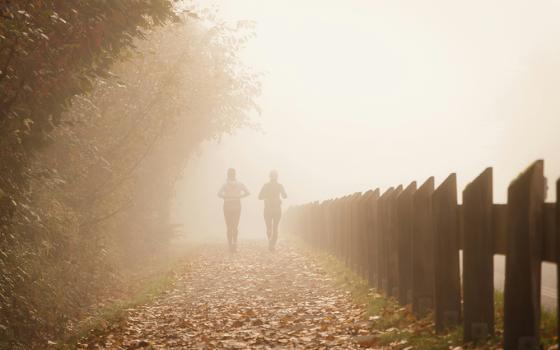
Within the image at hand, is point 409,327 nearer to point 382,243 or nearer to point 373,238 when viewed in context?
point 382,243

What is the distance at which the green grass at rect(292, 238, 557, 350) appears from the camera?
520 centimetres

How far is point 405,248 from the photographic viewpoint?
763cm

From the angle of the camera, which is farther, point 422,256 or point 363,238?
point 363,238

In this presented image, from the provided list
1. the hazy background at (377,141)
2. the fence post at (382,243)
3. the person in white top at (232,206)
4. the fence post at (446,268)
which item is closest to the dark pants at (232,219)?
the person in white top at (232,206)

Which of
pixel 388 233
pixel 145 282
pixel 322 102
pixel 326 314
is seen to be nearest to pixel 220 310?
pixel 326 314

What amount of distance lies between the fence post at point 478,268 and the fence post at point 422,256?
1.31 meters

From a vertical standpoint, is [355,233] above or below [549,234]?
below

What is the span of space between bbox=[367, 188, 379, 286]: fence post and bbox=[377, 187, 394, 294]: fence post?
309 mm

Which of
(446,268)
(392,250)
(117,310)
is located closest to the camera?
(446,268)

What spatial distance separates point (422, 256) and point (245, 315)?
3.01 meters

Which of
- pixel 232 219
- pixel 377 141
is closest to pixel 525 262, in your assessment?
pixel 232 219

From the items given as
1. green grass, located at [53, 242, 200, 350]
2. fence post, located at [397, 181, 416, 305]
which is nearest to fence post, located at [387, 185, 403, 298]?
fence post, located at [397, 181, 416, 305]

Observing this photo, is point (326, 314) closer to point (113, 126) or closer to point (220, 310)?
point (220, 310)

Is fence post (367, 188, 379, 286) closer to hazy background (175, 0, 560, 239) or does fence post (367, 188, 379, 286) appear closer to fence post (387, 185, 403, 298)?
fence post (387, 185, 403, 298)
